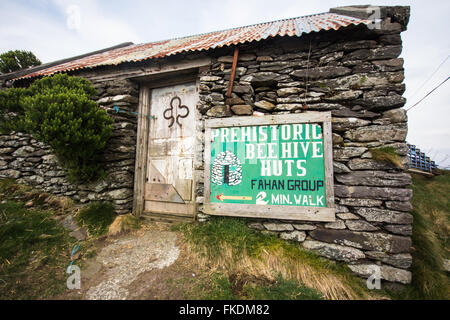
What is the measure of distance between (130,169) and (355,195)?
4.23 meters

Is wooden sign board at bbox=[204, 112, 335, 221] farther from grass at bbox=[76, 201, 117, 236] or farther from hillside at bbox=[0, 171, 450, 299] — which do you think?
grass at bbox=[76, 201, 117, 236]

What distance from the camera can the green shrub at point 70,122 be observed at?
8.70 feet

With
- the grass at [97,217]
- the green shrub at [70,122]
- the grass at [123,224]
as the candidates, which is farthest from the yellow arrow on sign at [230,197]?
the green shrub at [70,122]

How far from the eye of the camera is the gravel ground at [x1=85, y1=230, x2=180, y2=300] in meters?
1.89

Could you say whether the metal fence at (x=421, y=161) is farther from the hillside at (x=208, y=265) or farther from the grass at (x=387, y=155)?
the grass at (x=387, y=155)

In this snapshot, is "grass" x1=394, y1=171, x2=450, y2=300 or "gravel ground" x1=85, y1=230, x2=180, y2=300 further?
"grass" x1=394, y1=171, x2=450, y2=300

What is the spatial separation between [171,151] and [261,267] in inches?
110

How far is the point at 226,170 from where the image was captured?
2746 mm

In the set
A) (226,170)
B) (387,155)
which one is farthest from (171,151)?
(387,155)

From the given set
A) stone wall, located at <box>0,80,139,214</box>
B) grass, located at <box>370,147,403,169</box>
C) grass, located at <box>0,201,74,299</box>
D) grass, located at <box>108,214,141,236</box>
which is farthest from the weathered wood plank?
grass, located at <box>370,147,403,169</box>

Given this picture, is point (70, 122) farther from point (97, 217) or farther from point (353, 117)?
point (353, 117)
